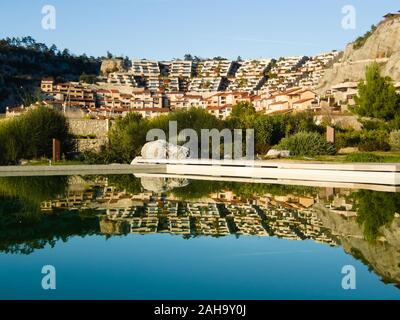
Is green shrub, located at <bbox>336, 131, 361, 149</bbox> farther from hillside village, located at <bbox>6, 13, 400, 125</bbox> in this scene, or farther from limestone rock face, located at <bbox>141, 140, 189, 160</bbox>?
hillside village, located at <bbox>6, 13, 400, 125</bbox>

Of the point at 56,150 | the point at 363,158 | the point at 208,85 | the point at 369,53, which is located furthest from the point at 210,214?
the point at 208,85

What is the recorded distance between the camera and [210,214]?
9.11 meters

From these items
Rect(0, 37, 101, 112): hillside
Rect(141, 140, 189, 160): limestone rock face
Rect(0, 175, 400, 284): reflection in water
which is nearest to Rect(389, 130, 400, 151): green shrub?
Rect(141, 140, 189, 160): limestone rock face

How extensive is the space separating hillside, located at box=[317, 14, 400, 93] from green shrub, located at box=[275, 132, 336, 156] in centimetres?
3366

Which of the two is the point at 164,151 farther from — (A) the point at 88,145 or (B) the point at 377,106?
(B) the point at 377,106

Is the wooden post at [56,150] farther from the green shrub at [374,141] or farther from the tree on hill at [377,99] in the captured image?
the tree on hill at [377,99]

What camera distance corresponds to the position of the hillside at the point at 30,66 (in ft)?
241

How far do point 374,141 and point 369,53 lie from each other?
37081 mm

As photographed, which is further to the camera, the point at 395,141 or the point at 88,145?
the point at 88,145

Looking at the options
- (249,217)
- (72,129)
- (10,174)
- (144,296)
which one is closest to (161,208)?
(249,217)

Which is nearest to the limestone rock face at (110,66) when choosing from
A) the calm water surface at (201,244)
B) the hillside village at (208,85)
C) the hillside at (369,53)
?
the hillside village at (208,85)

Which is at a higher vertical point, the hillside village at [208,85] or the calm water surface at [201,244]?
the hillside village at [208,85]

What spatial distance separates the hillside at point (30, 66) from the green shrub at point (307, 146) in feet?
178

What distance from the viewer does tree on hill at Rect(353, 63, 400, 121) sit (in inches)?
1030
